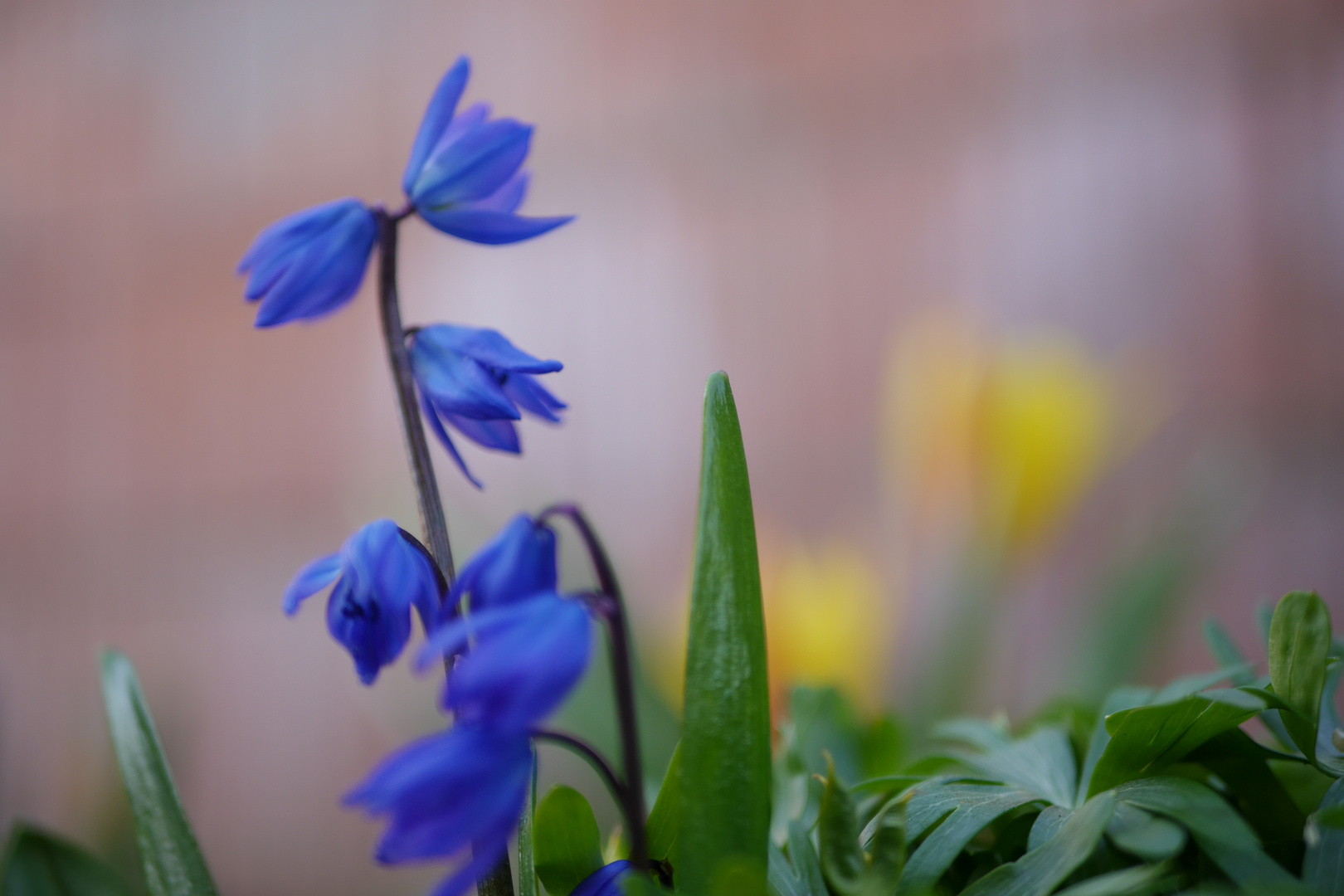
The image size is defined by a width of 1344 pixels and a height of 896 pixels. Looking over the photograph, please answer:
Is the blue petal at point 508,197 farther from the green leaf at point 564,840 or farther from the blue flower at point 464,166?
the green leaf at point 564,840

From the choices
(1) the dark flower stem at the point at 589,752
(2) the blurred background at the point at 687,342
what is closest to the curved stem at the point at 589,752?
(1) the dark flower stem at the point at 589,752

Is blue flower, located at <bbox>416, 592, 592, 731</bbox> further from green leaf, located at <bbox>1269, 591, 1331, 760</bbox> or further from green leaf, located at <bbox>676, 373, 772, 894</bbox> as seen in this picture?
green leaf, located at <bbox>1269, 591, 1331, 760</bbox>

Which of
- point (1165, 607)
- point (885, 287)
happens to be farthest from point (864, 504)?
point (1165, 607)

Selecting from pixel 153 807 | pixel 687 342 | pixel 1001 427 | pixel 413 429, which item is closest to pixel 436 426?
pixel 413 429

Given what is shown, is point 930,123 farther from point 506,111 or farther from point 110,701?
point 110,701

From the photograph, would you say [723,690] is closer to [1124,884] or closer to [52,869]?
[1124,884]
